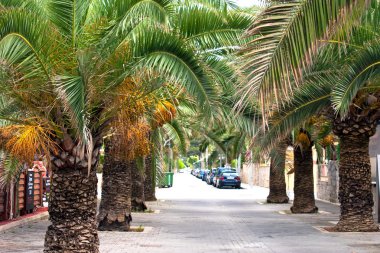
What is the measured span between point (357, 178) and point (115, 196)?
636 cm

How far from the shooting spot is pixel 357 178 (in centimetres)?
1559

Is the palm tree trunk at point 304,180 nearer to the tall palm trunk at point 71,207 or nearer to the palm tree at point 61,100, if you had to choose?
the palm tree at point 61,100

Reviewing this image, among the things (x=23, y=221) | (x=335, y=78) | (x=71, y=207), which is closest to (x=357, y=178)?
(x=335, y=78)

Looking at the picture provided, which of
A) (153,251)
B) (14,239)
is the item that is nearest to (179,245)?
(153,251)

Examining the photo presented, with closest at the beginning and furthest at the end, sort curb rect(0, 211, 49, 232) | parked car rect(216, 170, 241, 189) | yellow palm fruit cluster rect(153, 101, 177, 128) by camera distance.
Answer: yellow palm fruit cluster rect(153, 101, 177, 128)
curb rect(0, 211, 49, 232)
parked car rect(216, 170, 241, 189)

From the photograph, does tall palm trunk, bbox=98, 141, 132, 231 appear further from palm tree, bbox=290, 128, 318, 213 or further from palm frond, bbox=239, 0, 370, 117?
palm frond, bbox=239, 0, 370, 117

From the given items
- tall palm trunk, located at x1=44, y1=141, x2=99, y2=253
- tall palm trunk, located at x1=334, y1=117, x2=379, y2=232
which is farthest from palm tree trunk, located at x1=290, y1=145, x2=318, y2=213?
tall palm trunk, located at x1=44, y1=141, x2=99, y2=253

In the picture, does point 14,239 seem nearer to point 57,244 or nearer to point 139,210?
point 57,244

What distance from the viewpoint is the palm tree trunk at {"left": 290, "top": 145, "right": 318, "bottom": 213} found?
22.5m

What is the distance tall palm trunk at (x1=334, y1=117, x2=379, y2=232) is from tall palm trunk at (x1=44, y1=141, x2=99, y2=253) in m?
8.27

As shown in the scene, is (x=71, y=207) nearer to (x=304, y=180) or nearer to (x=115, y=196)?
(x=115, y=196)

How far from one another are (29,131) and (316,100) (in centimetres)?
805

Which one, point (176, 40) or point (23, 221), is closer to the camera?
point (176, 40)

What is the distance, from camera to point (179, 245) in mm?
13812
